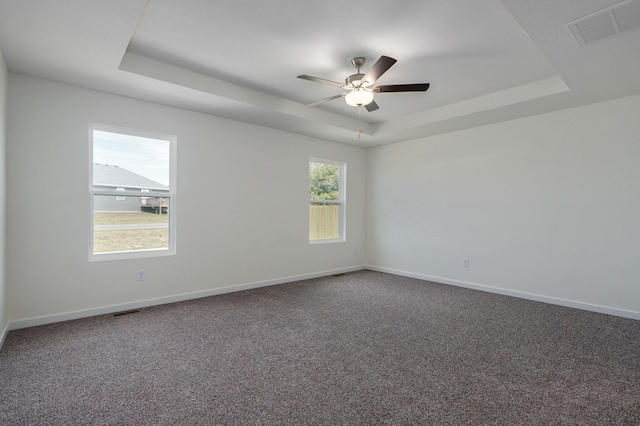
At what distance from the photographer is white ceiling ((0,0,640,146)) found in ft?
7.43

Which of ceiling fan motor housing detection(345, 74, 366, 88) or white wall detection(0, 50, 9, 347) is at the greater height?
ceiling fan motor housing detection(345, 74, 366, 88)

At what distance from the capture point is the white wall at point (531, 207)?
11.9 ft

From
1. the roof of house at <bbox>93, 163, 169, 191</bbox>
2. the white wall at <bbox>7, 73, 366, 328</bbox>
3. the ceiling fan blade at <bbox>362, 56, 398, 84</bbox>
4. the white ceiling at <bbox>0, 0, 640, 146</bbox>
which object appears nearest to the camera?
the white ceiling at <bbox>0, 0, 640, 146</bbox>

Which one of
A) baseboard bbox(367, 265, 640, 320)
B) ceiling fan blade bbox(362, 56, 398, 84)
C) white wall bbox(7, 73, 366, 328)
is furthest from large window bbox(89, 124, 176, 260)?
baseboard bbox(367, 265, 640, 320)

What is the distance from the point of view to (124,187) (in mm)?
3701

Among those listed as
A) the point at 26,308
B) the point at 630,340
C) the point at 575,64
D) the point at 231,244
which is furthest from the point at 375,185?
the point at 26,308

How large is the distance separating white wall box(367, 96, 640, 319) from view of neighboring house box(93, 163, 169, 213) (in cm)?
395

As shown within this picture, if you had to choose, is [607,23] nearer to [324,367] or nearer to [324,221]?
[324,367]

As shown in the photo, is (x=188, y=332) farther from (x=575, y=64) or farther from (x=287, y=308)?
(x=575, y=64)

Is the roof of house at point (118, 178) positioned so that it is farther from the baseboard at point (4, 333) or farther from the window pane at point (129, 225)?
the baseboard at point (4, 333)

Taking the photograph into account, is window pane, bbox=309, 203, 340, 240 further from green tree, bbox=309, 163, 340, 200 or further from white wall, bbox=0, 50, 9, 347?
white wall, bbox=0, 50, 9, 347

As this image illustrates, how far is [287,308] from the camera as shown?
3773 millimetres

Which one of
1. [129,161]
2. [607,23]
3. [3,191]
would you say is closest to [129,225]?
[129,161]

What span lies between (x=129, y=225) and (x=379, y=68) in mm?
3250
